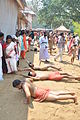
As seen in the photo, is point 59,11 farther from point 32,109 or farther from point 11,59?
point 32,109

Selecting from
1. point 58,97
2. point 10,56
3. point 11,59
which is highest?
point 10,56

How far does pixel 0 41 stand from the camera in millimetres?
8172

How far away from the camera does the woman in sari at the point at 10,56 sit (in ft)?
28.1

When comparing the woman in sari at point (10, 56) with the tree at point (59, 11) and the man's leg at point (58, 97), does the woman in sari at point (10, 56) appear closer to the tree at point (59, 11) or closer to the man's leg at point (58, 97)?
the man's leg at point (58, 97)

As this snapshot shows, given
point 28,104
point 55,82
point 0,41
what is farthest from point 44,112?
point 0,41

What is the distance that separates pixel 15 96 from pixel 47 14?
38.4 m

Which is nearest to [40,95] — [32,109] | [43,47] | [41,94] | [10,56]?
[41,94]

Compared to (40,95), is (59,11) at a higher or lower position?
higher

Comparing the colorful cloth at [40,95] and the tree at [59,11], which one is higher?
the tree at [59,11]

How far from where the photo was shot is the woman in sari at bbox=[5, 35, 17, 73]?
855 centimetres

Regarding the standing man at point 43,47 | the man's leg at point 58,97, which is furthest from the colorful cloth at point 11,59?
the standing man at point 43,47

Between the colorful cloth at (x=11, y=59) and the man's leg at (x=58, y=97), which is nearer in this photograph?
the man's leg at (x=58, y=97)

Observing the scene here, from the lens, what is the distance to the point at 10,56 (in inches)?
344

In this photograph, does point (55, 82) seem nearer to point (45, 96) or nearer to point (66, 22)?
point (45, 96)
